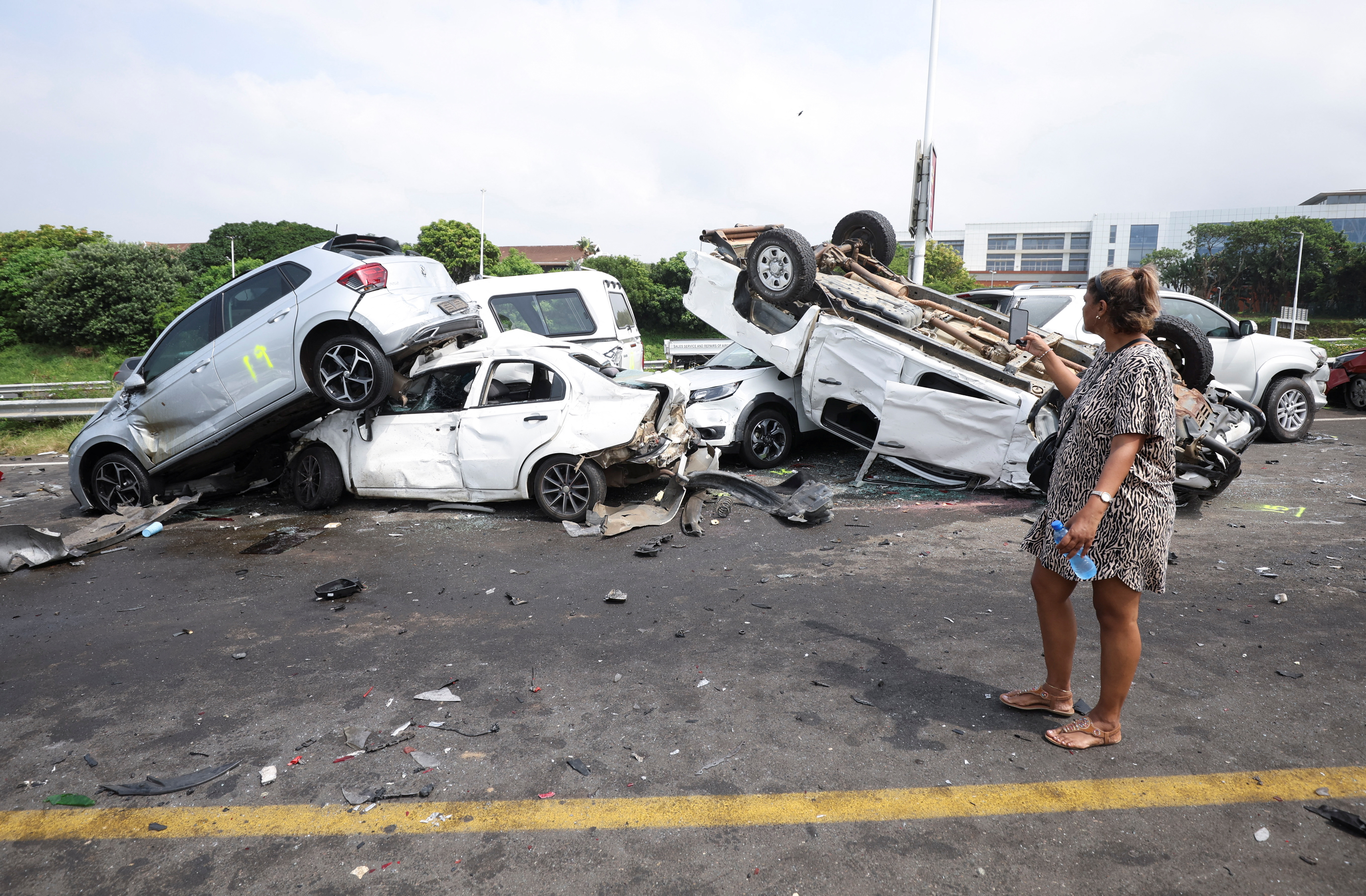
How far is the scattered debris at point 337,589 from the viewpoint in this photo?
15.9ft

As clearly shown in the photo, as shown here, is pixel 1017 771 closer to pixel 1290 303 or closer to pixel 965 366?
pixel 965 366

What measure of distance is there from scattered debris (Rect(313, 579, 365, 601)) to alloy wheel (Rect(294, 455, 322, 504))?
2.38 m

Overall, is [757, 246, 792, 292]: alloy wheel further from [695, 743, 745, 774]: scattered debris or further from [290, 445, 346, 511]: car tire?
[695, 743, 745, 774]: scattered debris

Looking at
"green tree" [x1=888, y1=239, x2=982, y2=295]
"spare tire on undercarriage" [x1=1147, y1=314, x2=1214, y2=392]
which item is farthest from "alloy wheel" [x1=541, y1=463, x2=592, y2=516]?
"green tree" [x1=888, y1=239, x2=982, y2=295]

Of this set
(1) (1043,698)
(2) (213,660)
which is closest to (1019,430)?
(1) (1043,698)

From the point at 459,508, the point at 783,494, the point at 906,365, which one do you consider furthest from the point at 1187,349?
the point at 459,508

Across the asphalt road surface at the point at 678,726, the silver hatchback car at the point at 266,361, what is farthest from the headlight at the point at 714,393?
the asphalt road surface at the point at 678,726

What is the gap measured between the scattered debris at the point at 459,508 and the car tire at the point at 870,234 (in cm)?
599

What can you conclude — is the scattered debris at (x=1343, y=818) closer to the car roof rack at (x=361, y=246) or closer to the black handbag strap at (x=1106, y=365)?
the black handbag strap at (x=1106, y=365)

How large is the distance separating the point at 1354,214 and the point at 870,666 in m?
122

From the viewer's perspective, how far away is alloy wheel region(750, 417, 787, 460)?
8531 millimetres

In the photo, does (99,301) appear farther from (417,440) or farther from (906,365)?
(906,365)

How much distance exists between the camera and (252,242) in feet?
167

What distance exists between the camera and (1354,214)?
296ft
